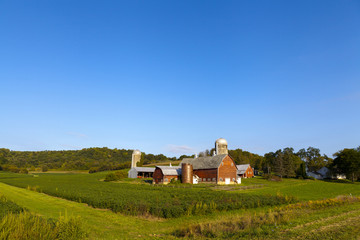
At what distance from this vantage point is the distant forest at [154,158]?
7807 centimetres

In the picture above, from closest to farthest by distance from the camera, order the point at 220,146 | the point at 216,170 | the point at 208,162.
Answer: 1. the point at 216,170
2. the point at 208,162
3. the point at 220,146

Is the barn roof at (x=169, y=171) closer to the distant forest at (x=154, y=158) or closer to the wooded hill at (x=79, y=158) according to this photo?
the distant forest at (x=154, y=158)

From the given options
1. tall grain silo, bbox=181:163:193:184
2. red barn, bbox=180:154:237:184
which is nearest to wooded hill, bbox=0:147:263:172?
red barn, bbox=180:154:237:184

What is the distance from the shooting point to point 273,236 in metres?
12.2

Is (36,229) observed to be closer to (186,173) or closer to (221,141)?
(186,173)

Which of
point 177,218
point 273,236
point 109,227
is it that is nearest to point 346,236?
point 273,236

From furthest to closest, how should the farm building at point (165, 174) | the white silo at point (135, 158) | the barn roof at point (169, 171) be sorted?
1. the white silo at point (135, 158)
2. the barn roof at point (169, 171)
3. the farm building at point (165, 174)

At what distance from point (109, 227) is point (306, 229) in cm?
1277

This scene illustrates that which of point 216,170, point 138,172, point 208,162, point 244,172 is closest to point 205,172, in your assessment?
point 208,162

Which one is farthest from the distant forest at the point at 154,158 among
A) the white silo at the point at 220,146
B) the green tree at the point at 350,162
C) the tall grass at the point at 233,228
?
the tall grass at the point at 233,228

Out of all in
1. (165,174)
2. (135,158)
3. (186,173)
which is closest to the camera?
(186,173)

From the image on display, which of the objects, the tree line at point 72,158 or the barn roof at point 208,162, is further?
the tree line at point 72,158

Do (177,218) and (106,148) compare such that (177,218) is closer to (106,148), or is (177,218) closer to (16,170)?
(16,170)

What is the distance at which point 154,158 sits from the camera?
181375mm
